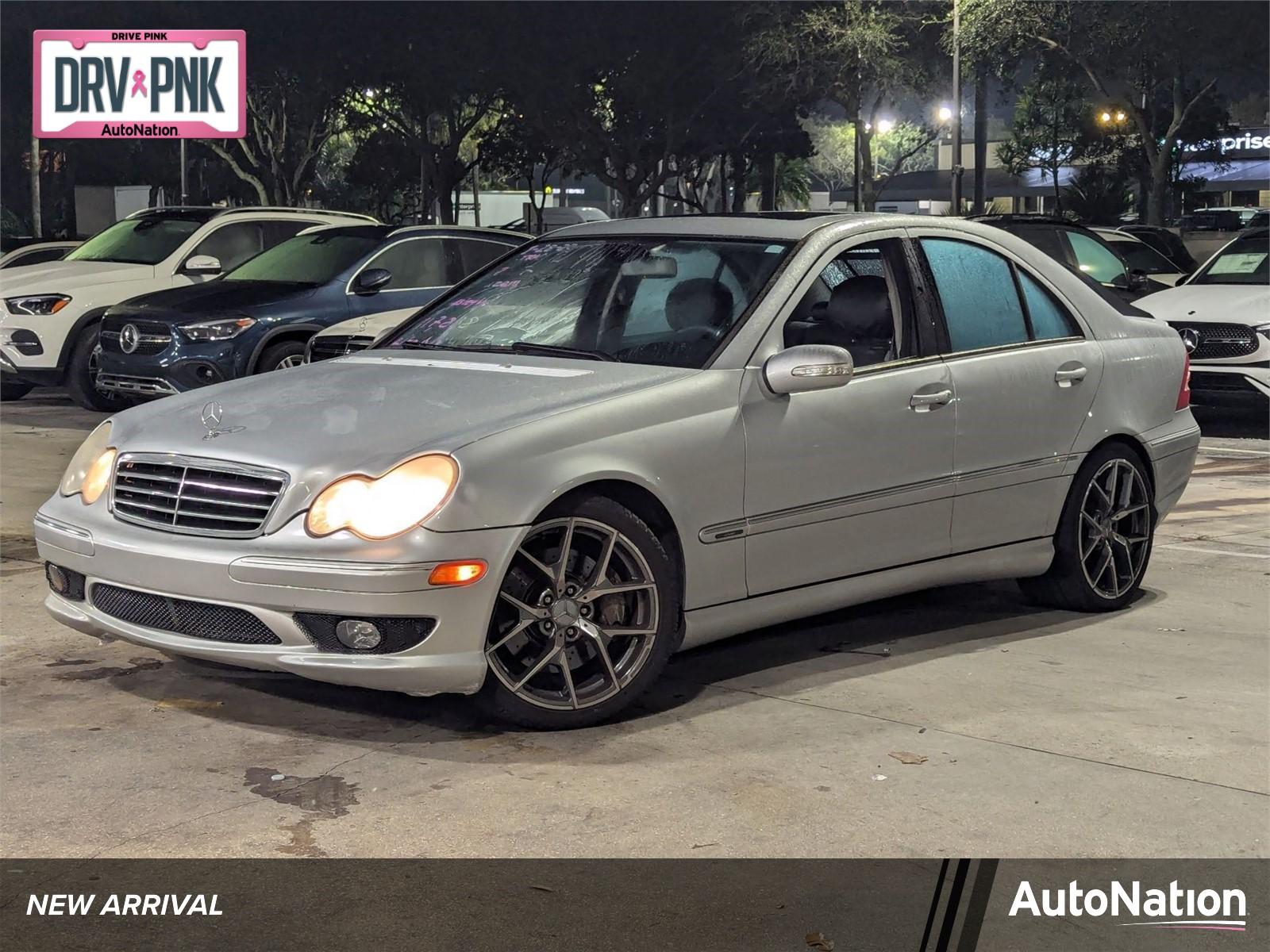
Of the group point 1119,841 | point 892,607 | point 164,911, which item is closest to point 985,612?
point 892,607

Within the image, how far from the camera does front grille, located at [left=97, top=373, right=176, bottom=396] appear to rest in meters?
12.6

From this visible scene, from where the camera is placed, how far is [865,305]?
618 centimetres

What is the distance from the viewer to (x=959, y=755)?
16.3 ft

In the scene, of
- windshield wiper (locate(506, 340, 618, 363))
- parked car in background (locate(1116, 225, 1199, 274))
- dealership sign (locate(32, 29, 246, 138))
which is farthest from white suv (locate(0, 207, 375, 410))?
dealership sign (locate(32, 29, 246, 138))

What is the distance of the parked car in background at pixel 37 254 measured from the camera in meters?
19.5

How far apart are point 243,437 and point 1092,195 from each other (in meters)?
55.3

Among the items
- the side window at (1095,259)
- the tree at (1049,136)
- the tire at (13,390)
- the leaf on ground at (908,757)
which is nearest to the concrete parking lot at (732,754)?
the leaf on ground at (908,757)

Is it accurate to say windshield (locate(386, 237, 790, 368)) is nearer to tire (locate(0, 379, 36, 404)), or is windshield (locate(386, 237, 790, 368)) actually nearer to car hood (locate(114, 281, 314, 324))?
car hood (locate(114, 281, 314, 324))

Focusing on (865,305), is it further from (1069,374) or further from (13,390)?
(13,390)

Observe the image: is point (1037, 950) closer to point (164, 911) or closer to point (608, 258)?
point (164, 911)

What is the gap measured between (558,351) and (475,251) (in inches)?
308

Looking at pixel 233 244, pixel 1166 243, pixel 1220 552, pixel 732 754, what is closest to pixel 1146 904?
pixel 732 754

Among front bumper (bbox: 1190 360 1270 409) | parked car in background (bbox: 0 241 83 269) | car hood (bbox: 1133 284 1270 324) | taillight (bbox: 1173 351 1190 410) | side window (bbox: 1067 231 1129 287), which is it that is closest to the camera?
taillight (bbox: 1173 351 1190 410)

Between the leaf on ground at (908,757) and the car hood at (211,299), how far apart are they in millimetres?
8747
